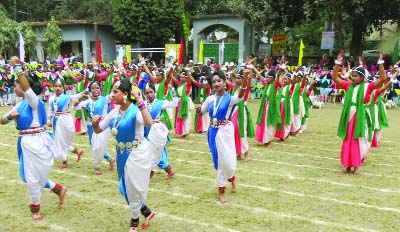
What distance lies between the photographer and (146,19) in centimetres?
3016

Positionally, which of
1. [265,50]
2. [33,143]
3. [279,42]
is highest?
[279,42]

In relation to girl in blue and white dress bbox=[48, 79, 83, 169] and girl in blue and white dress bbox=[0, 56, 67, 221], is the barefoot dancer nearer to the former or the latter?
girl in blue and white dress bbox=[0, 56, 67, 221]

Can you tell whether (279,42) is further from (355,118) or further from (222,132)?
(222,132)

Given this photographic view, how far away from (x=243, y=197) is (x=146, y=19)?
2535 cm

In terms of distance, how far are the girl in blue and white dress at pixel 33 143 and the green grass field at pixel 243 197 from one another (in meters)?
0.50

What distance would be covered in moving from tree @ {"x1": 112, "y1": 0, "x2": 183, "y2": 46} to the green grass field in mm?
21642

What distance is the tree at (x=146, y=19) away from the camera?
29984 mm

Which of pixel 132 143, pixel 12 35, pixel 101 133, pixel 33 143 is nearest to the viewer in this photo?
pixel 132 143

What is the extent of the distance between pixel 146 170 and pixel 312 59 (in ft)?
71.1

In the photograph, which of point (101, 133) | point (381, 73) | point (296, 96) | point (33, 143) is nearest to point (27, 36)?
point (296, 96)

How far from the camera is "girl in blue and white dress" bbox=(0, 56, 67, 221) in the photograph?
5402mm

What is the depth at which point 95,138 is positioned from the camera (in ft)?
24.5

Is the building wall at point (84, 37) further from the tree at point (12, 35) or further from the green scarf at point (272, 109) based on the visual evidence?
the green scarf at point (272, 109)

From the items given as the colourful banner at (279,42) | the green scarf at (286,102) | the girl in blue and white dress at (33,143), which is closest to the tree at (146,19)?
the colourful banner at (279,42)
